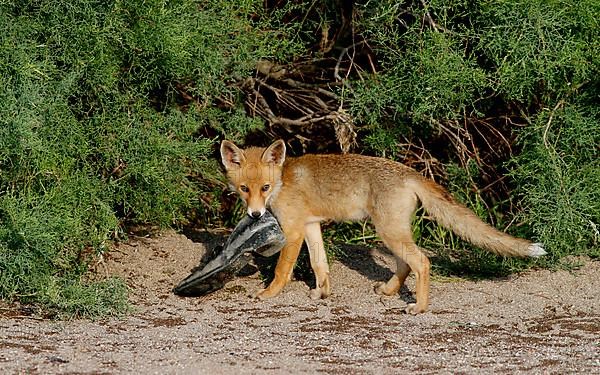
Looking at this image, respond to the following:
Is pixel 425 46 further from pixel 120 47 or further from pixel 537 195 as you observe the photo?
pixel 120 47

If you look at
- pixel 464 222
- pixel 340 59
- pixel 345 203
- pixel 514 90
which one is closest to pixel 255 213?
pixel 345 203

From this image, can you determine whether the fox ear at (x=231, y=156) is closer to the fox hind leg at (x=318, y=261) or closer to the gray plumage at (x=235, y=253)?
the gray plumage at (x=235, y=253)

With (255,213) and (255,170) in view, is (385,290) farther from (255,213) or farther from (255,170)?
(255,170)

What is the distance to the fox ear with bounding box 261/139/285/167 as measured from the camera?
7867 millimetres

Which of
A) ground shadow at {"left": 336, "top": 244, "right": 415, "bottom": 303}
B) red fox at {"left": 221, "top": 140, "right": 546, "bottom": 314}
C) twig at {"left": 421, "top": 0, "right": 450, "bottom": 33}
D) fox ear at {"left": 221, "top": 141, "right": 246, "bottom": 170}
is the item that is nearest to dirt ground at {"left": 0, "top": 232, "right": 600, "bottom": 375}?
ground shadow at {"left": 336, "top": 244, "right": 415, "bottom": 303}

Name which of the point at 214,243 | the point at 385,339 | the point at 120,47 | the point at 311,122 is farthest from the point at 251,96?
the point at 385,339

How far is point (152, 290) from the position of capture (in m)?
7.65

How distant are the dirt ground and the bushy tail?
0.44 m

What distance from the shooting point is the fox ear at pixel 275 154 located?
7.87 meters

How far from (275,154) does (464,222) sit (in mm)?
1613

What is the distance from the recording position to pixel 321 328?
658cm

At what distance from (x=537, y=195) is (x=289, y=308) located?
7.25ft

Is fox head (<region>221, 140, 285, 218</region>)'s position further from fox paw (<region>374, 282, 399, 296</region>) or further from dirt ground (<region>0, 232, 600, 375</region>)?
fox paw (<region>374, 282, 399, 296</region>)

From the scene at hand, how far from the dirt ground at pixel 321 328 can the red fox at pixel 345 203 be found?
0.75 feet
